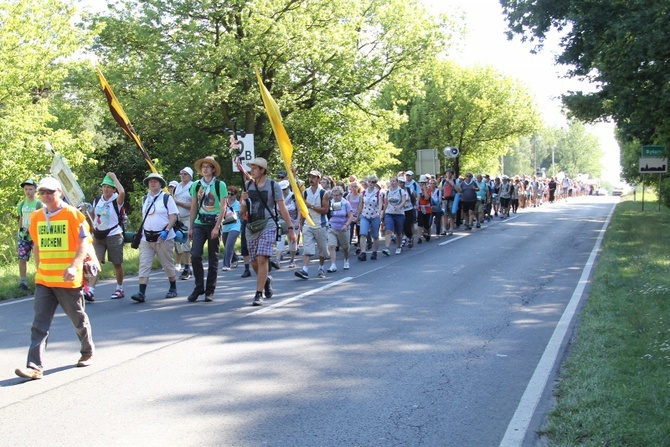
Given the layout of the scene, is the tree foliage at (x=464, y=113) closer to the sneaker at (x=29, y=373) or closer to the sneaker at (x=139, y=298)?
the sneaker at (x=139, y=298)

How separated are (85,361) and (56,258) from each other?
956 mm

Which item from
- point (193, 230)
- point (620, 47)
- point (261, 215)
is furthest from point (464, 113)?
point (261, 215)

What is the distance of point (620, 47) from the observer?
734 inches

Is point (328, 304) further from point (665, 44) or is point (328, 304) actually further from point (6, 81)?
point (6, 81)

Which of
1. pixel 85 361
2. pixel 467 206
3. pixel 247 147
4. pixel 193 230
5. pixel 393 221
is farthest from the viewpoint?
pixel 467 206

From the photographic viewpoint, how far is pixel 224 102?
26.4 m

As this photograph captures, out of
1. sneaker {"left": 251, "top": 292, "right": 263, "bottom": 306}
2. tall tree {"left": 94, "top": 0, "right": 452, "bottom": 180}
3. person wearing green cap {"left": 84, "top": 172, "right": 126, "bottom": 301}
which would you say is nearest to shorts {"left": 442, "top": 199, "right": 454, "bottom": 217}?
tall tree {"left": 94, "top": 0, "right": 452, "bottom": 180}

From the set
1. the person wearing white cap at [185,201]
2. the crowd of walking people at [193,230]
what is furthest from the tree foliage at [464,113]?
the person wearing white cap at [185,201]

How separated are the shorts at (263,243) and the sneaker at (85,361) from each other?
10.7 ft

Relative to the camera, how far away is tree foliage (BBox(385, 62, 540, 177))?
173 ft

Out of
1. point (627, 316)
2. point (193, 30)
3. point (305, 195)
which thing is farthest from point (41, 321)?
point (193, 30)

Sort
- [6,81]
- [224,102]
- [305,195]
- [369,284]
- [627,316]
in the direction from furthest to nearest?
[224,102] → [6,81] → [305,195] → [369,284] → [627,316]

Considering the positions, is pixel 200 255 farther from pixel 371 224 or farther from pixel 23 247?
pixel 371 224

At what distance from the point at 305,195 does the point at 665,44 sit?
31.4 ft
